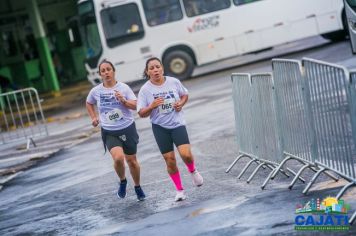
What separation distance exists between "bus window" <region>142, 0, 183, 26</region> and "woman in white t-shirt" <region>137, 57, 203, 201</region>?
16444mm

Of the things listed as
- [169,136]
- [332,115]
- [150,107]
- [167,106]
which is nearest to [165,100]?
[167,106]

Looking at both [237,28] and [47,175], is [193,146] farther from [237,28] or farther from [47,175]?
[237,28]

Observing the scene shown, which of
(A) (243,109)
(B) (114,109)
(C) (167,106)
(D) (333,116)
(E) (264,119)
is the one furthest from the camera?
(A) (243,109)

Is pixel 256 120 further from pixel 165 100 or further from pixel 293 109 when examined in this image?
pixel 165 100

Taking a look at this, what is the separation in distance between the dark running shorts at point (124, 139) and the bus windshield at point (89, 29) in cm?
1624

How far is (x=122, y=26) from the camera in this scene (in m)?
25.2

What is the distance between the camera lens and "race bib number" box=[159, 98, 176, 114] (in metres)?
8.87

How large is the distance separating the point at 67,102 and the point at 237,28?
22.9ft

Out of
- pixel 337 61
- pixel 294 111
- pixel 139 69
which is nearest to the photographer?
pixel 294 111

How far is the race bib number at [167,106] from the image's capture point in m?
8.87

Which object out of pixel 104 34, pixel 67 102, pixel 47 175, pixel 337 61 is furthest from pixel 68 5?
pixel 47 175

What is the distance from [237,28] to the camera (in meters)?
25.1

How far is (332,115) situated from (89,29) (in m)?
19.0

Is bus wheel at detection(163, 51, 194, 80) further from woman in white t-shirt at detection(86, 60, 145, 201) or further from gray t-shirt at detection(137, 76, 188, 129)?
gray t-shirt at detection(137, 76, 188, 129)
